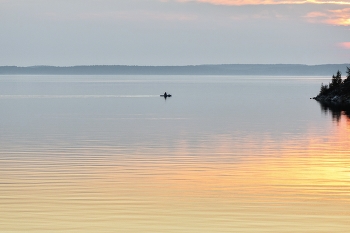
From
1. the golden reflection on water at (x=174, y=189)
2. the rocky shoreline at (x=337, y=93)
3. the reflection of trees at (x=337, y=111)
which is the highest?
the rocky shoreline at (x=337, y=93)

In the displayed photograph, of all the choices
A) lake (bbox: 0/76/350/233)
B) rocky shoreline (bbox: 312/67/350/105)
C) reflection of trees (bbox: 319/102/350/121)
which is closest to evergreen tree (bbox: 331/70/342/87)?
rocky shoreline (bbox: 312/67/350/105)

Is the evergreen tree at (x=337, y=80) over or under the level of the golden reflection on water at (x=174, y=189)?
over

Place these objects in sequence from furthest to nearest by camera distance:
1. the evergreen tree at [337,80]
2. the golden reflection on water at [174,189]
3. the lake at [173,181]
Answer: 1. the evergreen tree at [337,80]
2. the lake at [173,181]
3. the golden reflection on water at [174,189]

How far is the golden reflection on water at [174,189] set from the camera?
69.7 ft

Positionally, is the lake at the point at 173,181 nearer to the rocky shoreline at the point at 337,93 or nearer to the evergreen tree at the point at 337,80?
the rocky shoreline at the point at 337,93

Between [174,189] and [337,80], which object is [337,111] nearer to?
[337,80]

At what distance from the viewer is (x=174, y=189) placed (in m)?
27.0

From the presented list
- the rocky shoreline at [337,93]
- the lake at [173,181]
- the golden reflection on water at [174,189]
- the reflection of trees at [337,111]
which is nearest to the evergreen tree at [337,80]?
the rocky shoreline at [337,93]

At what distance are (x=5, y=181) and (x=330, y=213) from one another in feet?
44.8

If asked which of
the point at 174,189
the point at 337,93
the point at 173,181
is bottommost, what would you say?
the point at 174,189

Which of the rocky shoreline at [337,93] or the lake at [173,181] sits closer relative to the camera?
the lake at [173,181]

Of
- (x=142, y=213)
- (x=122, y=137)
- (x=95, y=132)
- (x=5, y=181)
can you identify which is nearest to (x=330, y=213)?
(x=142, y=213)

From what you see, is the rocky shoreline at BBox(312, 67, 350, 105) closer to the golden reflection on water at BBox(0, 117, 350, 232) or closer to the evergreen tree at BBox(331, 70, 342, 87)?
the evergreen tree at BBox(331, 70, 342, 87)

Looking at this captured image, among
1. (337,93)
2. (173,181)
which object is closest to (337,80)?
(337,93)
